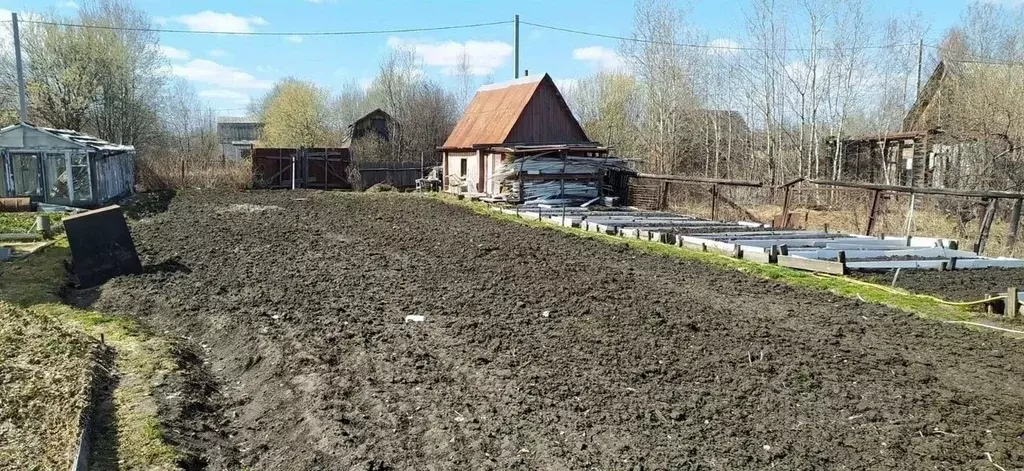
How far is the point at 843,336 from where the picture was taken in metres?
6.77

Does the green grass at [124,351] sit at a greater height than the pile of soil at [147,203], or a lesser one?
lesser

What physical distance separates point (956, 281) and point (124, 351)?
10.0 meters

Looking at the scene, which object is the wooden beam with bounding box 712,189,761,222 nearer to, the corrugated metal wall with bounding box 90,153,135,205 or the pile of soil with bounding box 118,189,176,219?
the pile of soil with bounding box 118,189,176,219

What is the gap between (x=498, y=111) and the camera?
27688 millimetres

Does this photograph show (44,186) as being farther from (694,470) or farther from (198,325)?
(694,470)

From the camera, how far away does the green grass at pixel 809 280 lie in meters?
7.94

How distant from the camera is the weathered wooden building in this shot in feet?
82.4

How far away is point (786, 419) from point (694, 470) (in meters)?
1.11

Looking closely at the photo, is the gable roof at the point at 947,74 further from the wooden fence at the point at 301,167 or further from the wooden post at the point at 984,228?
the wooden fence at the point at 301,167

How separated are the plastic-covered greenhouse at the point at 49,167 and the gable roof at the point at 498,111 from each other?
12864 mm

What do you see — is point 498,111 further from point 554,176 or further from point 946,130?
point 946,130

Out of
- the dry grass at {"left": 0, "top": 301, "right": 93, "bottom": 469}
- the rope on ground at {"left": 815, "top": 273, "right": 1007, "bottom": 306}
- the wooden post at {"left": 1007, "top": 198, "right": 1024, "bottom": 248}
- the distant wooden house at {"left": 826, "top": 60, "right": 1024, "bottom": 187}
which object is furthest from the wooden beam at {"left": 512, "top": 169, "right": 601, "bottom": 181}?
the dry grass at {"left": 0, "top": 301, "right": 93, "bottom": 469}

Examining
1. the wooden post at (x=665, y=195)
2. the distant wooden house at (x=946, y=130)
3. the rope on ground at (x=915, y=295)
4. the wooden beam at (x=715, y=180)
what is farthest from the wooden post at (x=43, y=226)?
the distant wooden house at (x=946, y=130)

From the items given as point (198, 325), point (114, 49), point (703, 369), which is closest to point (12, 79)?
point (114, 49)
